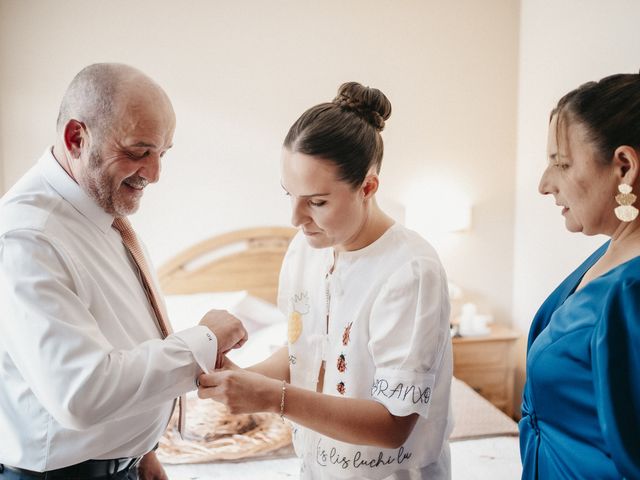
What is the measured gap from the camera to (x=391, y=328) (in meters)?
1.12

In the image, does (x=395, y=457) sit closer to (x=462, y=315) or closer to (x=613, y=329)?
(x=613, y=329)

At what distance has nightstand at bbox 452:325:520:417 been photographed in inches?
135

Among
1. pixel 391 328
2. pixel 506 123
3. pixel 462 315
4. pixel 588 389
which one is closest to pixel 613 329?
pixel 588 389

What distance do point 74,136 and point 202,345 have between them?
54 cm

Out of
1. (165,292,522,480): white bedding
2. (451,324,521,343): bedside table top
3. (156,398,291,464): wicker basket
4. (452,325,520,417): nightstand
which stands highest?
(156,398,291,464): wicker basket

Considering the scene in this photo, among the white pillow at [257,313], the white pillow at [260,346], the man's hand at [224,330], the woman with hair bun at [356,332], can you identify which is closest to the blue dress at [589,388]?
the woman with hair bun at [356,332]

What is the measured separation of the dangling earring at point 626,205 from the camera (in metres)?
1.02

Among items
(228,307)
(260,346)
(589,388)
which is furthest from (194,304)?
(589,388)

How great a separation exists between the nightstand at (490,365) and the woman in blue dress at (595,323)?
2.31 meters

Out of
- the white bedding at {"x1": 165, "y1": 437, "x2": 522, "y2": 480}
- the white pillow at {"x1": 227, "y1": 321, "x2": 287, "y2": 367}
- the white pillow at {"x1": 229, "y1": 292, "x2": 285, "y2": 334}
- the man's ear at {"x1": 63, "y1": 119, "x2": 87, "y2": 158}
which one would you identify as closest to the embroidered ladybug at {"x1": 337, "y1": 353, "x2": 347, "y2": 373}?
the man's ear at {"x1": 63, "y1": 119, "x2": 87, "y2": 158}

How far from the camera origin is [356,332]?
1205 mm

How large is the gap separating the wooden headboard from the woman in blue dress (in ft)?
8.05

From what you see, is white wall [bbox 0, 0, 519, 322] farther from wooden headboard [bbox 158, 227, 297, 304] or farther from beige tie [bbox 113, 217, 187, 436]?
beige tie [bbox 113, 217, 187, 436]

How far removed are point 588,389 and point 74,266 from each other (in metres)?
1.02
